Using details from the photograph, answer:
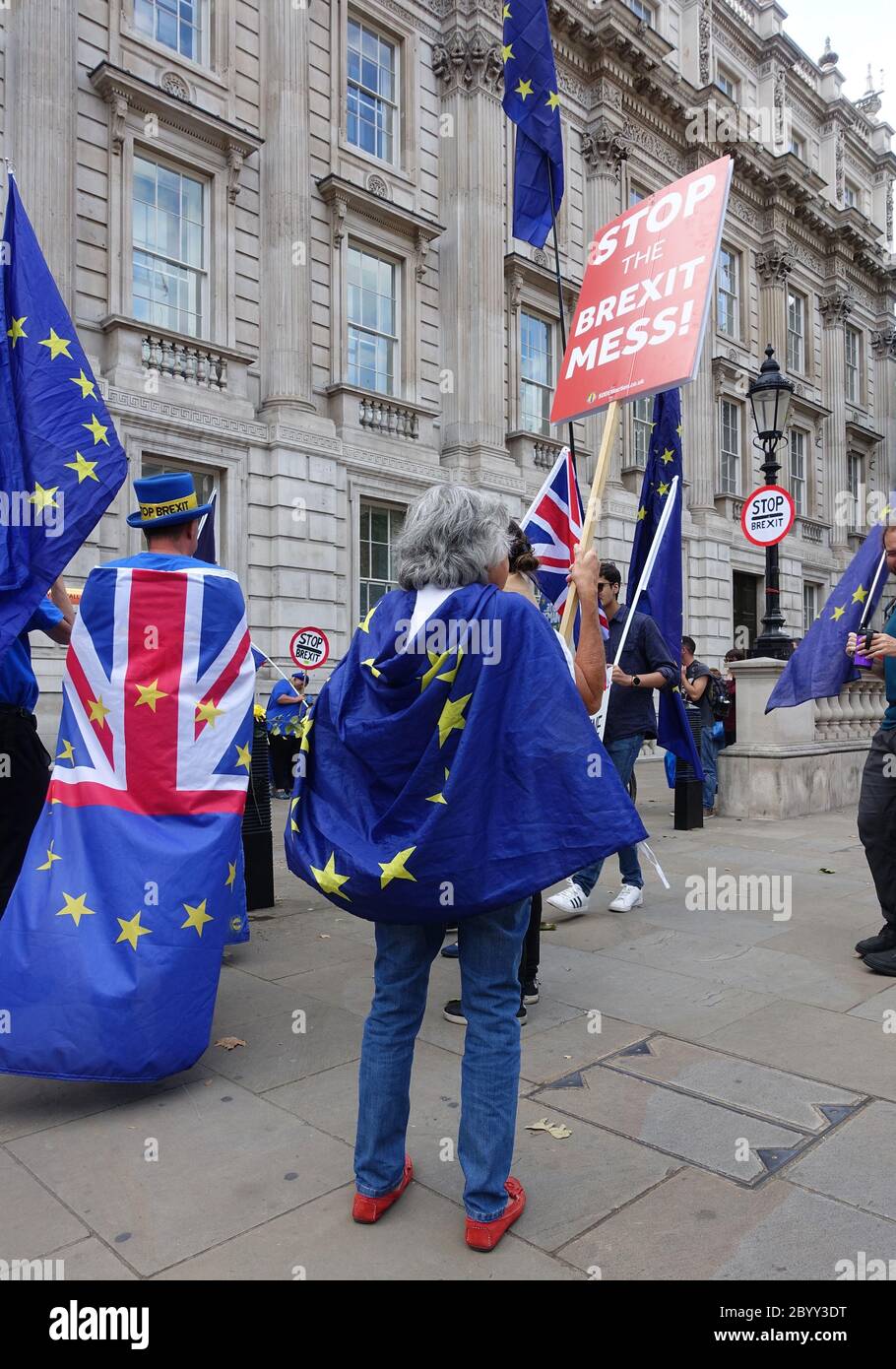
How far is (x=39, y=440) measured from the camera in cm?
386

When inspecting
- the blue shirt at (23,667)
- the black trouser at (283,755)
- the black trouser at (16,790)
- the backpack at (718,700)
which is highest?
the blue shirt at (23,667)

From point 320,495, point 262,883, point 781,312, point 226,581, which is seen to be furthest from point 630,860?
point 781,312

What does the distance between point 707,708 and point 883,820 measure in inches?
225

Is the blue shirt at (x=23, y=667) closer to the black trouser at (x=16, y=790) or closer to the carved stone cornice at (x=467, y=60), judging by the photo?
the black trouser at (x=16, y=790)

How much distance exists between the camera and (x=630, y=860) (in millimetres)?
6148

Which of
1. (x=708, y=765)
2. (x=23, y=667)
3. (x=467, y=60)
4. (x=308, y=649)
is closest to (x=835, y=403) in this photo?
(x=467, y=60)

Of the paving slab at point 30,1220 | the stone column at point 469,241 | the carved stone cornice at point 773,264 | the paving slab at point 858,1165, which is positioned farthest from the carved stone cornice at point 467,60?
the paving slab at point 30,1220

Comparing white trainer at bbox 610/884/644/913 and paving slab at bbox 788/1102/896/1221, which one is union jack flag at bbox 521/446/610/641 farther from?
paving slab at bbox 788/1102/896/1221

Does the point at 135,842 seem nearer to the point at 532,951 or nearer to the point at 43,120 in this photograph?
the point at 532,951

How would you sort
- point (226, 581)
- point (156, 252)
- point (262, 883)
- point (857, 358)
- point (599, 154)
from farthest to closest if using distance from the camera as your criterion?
point (857, 358)
point (599, 154)
point (156, 252)
point (262, 883)
point (226, 581)

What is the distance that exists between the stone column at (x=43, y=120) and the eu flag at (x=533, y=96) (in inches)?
305

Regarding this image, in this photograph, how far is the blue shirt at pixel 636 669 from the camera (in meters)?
6.18
